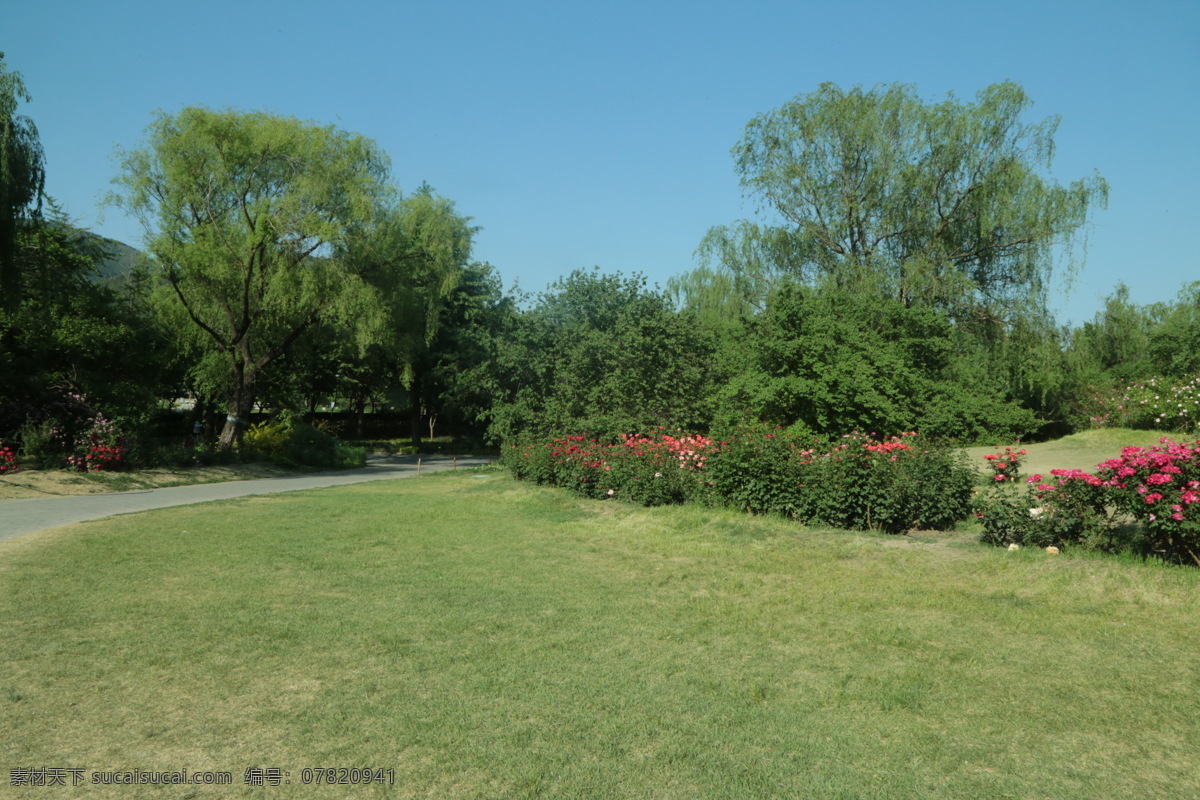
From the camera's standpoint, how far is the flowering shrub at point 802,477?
9.73 metres

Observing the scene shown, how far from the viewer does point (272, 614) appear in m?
6.58

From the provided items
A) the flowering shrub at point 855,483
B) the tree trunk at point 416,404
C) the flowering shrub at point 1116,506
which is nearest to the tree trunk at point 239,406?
the tree trunk at point 416,404

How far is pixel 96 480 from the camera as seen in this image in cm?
1864

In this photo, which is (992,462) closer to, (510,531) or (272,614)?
(510,531)

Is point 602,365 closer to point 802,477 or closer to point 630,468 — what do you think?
point 630,468

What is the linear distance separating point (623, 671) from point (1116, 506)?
5553mm

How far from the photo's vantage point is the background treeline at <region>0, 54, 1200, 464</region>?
18406 mm

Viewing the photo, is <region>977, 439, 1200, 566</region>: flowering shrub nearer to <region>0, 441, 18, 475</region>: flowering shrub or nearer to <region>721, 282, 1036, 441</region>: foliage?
→ <region>721, 282, 1036, 441</region>: foliage

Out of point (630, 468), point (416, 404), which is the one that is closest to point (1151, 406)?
point (630, 468)

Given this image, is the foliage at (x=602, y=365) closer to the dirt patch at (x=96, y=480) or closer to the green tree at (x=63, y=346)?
the dirt patch at (x=96, y=480)

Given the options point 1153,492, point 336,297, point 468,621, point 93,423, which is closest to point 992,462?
point 1153,492

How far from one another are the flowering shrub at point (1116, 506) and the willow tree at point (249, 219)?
22.5m

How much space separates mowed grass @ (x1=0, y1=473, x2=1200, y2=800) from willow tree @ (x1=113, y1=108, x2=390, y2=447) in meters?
17.9

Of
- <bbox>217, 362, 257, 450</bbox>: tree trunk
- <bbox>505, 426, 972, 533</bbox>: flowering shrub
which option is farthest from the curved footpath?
<bbox>505, 426, 972, 533</bbox>: flowering shrub
